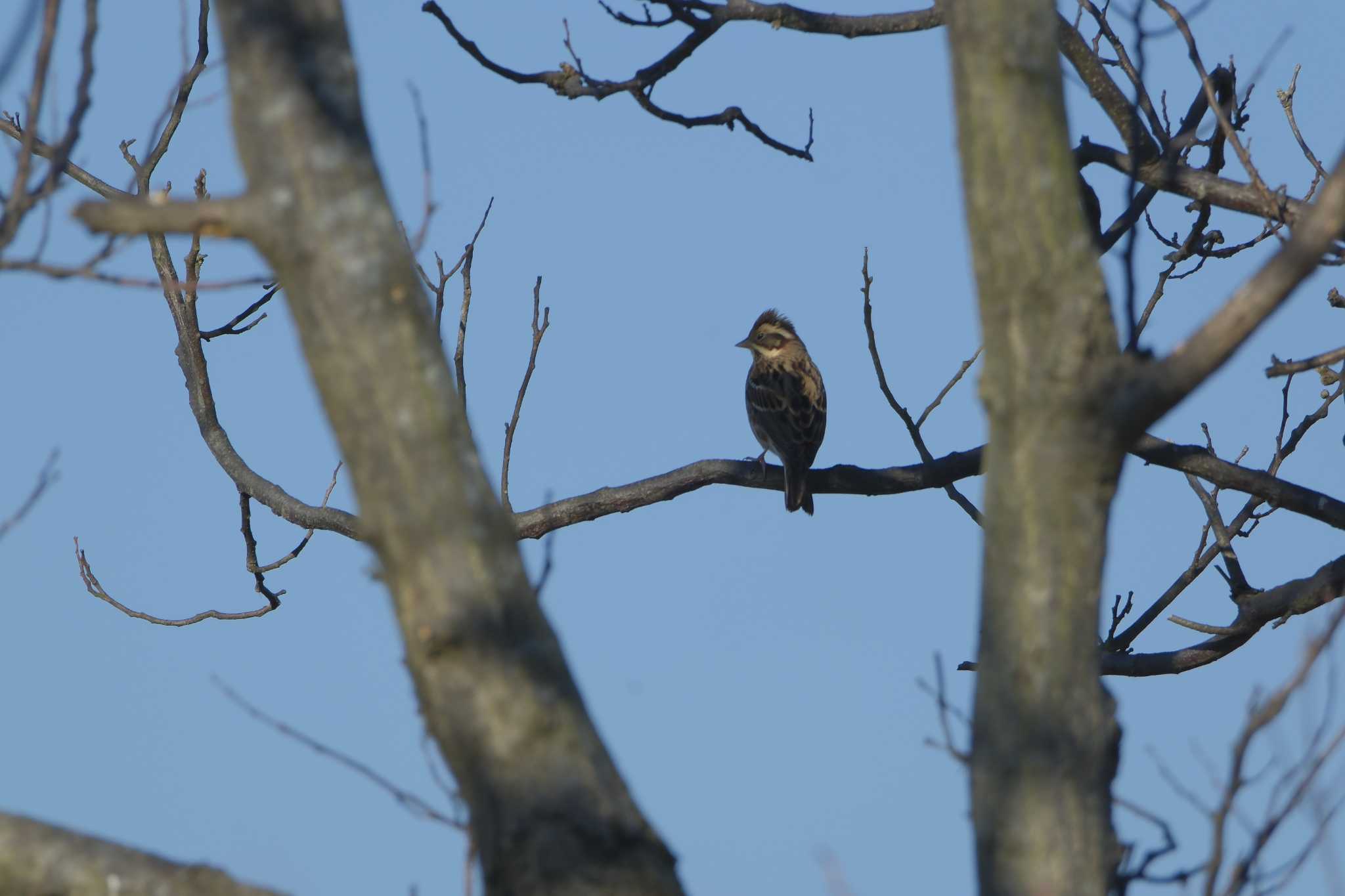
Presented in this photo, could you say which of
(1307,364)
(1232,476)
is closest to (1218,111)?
(1307,364)

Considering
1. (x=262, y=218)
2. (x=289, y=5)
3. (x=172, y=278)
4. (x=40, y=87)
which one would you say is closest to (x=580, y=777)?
(x=262, y=218)

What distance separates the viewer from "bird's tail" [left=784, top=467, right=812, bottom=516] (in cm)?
697

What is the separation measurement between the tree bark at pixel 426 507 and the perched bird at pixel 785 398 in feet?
18.4

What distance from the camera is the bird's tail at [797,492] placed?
6.97m

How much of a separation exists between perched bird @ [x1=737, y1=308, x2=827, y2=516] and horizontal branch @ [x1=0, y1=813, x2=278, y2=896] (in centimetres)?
576

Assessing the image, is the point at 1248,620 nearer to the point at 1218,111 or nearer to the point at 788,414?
the point at 1218,111

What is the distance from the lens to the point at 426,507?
266cm

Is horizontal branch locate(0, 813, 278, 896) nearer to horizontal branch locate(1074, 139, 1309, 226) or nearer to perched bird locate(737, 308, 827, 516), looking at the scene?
horizontal branch locate(1074, 139, 1309, 226)

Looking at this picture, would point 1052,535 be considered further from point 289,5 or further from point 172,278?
point 172,278

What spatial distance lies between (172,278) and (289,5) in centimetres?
387

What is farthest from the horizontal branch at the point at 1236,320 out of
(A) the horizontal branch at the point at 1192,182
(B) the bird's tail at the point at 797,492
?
(B) the bird's tail at the point at 797,492

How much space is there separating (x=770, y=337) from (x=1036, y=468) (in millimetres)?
9818

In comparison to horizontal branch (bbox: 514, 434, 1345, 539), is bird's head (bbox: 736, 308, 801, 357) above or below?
above

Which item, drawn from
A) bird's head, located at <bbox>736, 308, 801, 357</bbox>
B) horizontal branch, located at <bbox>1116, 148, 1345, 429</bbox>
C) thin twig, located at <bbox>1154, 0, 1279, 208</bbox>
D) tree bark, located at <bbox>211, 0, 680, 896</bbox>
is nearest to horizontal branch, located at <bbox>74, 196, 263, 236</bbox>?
tree bark, located at <bbox>211, 0, 680, 896</bbox>
